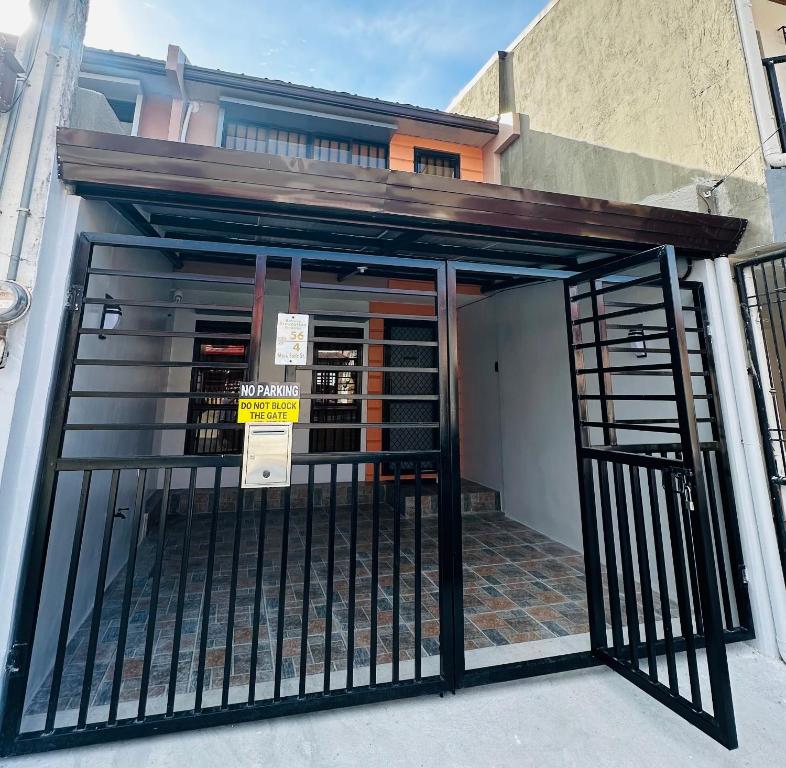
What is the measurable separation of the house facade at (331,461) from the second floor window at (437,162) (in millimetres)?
2428

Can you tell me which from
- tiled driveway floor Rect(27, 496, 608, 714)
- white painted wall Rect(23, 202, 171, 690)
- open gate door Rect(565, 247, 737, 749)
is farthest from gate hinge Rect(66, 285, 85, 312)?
open gate door Rect(565, 247, 737, 749)

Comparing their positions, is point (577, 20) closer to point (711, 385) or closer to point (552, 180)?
point (552, 180)

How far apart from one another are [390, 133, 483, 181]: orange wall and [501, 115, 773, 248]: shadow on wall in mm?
463

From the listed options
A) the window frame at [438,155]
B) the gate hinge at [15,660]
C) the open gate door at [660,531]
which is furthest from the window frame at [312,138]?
the gate hinge at [15,660]

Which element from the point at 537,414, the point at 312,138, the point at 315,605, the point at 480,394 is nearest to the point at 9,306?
the point at 315,605

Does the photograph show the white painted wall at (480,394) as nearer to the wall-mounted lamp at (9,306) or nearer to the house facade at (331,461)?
the house facade at (331,461)

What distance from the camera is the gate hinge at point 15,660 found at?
157 centimetres

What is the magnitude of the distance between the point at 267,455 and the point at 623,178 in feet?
13.0

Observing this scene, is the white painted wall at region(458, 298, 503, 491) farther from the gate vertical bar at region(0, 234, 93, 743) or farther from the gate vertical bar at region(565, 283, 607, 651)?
the gate vertical bar at region(0, 234, 93, 743)

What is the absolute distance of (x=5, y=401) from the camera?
1.59 meters

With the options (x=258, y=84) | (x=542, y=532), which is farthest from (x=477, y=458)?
(x=258, y=84)

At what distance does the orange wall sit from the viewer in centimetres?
554

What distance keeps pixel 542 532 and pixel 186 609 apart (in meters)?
3.73

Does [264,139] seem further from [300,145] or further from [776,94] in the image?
[776,94]
